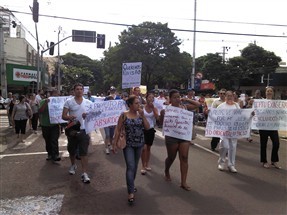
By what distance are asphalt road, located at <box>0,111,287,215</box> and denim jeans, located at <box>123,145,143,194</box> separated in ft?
1.02

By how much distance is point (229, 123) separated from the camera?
8008 mm

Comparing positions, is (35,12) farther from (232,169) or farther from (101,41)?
(232,169)

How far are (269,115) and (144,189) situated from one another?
3830 millimetres

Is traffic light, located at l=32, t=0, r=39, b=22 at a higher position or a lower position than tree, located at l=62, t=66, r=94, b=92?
higher

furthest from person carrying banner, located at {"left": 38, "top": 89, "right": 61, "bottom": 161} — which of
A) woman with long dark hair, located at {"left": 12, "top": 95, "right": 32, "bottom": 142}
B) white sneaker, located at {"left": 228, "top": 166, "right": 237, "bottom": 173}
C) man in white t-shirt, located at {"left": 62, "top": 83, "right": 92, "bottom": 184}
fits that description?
white sneaker, located at {"left": 228, "top": 166, "right": 237, "bottom": 173}

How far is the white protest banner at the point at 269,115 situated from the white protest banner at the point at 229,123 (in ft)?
1.34

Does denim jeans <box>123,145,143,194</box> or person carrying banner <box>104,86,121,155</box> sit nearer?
denim jeans <box>123,145,143,194</box>

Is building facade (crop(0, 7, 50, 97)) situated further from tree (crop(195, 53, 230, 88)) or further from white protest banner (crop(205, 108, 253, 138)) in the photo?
white protest banner (crop(205, 108, 253, 138))

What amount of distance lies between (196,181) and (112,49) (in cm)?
4436

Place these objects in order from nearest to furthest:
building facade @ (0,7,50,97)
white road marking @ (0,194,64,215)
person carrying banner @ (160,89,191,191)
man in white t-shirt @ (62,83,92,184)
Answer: white road marking @ (0,194,64,215) → person carrying banner @ (160,89,191,191) → man in white t-shirt @ (62,83,92,184) → building facade @ (0,7,50,97)

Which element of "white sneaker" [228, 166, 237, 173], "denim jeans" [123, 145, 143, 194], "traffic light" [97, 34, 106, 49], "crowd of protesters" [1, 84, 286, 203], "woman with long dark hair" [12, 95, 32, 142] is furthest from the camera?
"traffic light" [97, 34, 106, 49]

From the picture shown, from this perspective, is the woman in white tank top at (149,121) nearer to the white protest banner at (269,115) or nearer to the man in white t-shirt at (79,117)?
the man in white t-shirt at (79,117)

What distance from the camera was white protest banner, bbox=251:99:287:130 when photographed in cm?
840

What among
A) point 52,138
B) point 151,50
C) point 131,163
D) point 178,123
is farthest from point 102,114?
point 151,50
